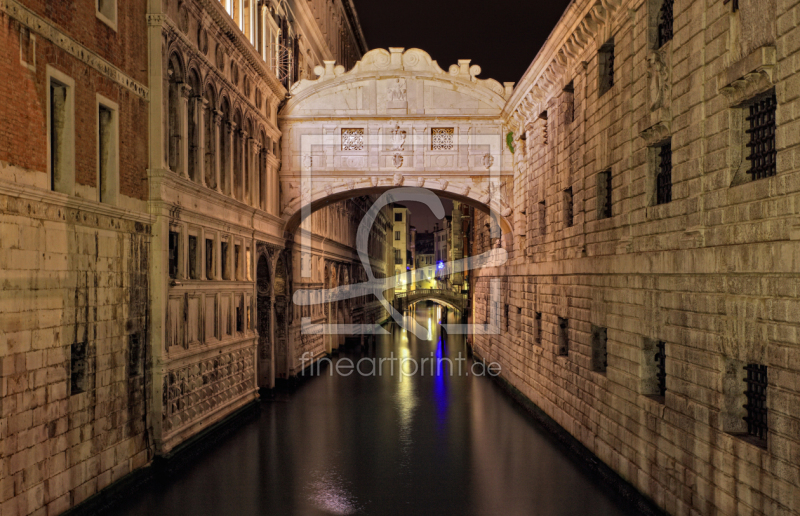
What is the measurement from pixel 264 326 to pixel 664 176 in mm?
14805

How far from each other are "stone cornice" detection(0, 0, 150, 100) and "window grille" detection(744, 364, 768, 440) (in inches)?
385

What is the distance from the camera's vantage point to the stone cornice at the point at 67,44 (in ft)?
29.0

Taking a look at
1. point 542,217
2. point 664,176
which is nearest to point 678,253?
point 664,176

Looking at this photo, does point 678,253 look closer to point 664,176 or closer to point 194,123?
point 664,176

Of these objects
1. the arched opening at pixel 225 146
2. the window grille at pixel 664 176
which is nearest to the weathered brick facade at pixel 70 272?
the arched opening at pixel 225 146

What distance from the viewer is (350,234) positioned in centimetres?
3962

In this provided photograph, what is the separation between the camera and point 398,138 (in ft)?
74.6

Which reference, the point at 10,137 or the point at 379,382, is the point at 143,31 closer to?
the point at 10,137

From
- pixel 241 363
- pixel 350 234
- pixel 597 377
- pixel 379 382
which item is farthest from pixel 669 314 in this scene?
pixel 350 234

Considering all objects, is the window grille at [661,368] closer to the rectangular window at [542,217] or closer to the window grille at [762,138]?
the window grille at [762,138]

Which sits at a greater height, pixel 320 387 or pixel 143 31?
pixel 143 31

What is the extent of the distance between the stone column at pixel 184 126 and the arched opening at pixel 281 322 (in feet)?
31.3

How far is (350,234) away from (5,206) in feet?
102

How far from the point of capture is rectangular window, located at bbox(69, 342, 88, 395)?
411 inches
